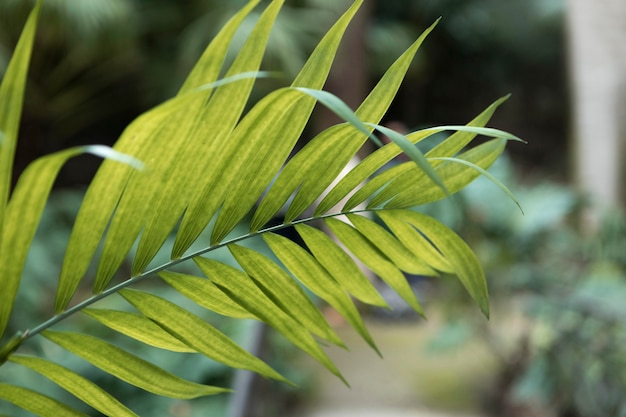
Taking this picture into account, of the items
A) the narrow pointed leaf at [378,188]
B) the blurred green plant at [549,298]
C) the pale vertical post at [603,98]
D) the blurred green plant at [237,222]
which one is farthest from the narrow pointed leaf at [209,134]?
the pale vertical post at [603,98]

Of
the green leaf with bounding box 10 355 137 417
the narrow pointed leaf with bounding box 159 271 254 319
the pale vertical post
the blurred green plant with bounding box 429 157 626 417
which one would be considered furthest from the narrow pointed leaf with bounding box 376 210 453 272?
the pale vertical post

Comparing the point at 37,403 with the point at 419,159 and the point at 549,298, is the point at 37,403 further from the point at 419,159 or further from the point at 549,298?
the point at 549,298

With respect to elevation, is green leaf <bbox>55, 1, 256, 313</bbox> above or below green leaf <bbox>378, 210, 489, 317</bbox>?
above

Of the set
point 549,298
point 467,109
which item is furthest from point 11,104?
point 467,109

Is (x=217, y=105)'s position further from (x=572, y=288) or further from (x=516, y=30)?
(x=516, y=30)

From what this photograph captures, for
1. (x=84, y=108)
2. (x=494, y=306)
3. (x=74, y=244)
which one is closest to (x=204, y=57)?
(x=74, y=244)

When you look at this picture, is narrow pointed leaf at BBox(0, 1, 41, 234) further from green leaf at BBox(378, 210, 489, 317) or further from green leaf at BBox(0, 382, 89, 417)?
green leaf at BBox(378, 210, 489, 317)
